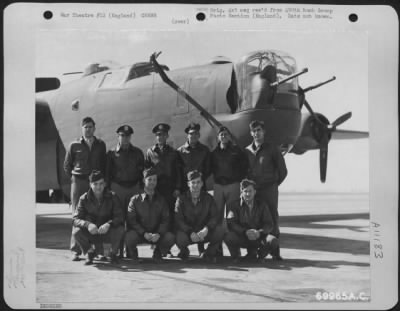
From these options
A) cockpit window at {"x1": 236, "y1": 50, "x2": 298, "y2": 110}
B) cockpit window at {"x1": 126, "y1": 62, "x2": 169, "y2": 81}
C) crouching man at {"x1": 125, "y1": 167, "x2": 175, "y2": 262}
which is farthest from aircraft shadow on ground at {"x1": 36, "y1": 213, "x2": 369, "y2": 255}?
cockpit window at {"x1": 126, "y1": 62, "x2": 169, "y2": 81}

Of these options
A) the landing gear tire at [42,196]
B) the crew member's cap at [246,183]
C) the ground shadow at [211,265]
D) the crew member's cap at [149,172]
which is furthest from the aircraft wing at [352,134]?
the landing gear tire at [42,196]

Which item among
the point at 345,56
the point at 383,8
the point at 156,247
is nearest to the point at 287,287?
the point at 156,247

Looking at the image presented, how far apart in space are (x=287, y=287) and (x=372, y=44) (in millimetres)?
3878

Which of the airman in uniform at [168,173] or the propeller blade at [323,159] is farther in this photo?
the propeller blade at [323,159]

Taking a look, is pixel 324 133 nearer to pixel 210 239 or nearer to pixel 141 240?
pixel 210 239

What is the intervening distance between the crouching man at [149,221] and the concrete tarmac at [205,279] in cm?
29

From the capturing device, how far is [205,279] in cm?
769

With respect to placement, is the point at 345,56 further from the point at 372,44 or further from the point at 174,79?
the point at 174,79

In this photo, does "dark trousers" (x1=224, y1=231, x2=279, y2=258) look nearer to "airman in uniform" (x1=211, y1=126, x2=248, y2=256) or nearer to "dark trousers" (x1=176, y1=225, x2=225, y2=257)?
"dark trousers" (x1=176, y1=225, x2=225, y2=257)

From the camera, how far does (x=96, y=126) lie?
9.73 metres

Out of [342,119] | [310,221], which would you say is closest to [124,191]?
[342,119]

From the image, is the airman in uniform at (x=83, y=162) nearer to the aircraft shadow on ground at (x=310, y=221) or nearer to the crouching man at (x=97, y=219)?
the crouching man at (x=97, y=219)

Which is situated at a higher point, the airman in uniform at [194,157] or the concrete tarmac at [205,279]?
the airman in uniform at [194,157]

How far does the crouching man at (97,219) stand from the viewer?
26.1ft
